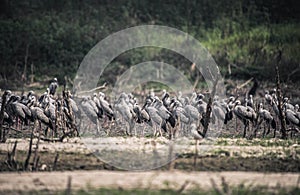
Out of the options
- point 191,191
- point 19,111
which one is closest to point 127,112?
point 19,111

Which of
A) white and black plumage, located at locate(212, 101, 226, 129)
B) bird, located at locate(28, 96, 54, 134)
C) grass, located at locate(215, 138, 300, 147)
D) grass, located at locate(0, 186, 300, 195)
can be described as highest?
white and black plumage, located at locate(212, 101, 226, 129)

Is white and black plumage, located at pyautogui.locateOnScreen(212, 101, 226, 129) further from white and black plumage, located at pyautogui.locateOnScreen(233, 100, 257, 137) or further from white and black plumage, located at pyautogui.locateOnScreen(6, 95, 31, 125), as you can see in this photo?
white and black plumage, located at pyautogui.locateOnScreen(6, 95, 31, 125)

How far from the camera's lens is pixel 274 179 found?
56.0ft

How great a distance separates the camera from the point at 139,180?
16688 millimetres

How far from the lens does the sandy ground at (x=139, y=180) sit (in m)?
16.1

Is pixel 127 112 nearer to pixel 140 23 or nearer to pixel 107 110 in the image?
pixel 107 110

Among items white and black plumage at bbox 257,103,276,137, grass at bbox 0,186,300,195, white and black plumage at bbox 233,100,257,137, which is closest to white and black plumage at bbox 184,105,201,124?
white and black plumage at bbox 233,100,257,137

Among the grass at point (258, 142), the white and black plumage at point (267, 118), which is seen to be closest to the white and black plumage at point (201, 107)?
the white and black plumage at point (267, 118)

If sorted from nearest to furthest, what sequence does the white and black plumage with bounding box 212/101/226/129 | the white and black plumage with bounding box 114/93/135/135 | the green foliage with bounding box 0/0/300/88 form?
the white and black plumage with bounding box 114/93/135/135
the white and black plumage with bounding box 212/101/226/129
the green foliage with bounding box 0/0/300/88

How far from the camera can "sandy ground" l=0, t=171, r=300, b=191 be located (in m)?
16.1

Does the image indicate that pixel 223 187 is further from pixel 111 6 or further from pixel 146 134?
pixel 111 6

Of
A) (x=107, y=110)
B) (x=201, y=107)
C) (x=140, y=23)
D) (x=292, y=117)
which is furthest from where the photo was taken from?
(x=140, y=23)

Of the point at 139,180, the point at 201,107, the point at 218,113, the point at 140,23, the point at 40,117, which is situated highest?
the point at 140,23

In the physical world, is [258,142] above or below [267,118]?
below
